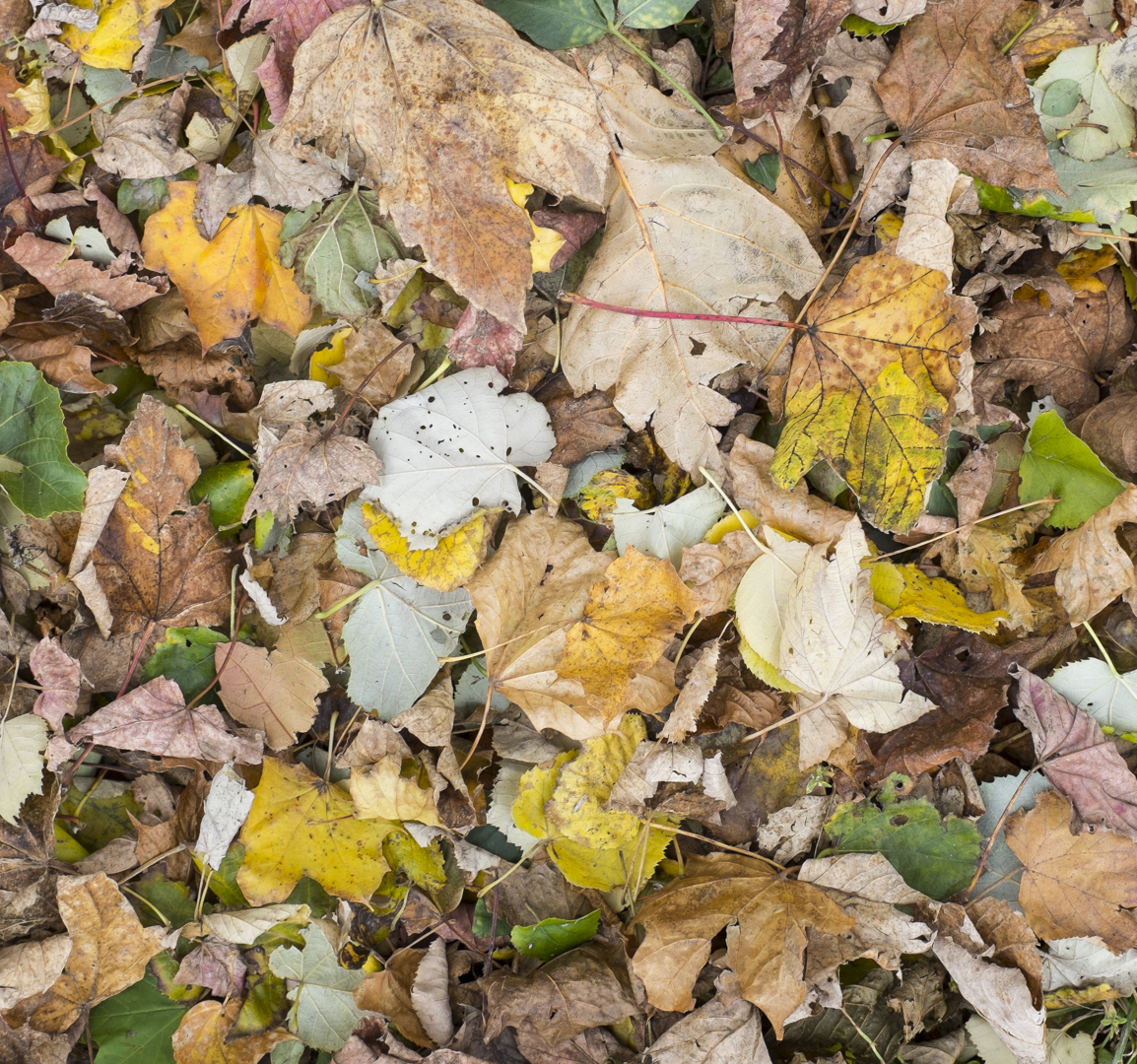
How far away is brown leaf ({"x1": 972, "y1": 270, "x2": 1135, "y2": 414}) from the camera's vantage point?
1.83 metres

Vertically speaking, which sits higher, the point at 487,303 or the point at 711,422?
the point at 487,303

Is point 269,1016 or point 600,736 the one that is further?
point 269,1016

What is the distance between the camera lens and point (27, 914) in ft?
6.21

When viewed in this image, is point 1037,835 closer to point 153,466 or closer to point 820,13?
point 820,13

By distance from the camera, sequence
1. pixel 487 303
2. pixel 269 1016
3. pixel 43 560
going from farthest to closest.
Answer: pixel 269 1016 → pixel 43 560 → pixel 487 303

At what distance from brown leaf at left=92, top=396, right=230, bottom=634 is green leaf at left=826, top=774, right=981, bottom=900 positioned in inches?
60.6

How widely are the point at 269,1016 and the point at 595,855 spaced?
3.02ft

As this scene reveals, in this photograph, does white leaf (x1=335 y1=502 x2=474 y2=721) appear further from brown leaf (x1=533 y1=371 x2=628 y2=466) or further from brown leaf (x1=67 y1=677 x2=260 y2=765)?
brown leaf (x1=533 y1=371 x2=628 y2=466)

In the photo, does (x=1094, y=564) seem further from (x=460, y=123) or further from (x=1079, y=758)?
(x=460, y=123)

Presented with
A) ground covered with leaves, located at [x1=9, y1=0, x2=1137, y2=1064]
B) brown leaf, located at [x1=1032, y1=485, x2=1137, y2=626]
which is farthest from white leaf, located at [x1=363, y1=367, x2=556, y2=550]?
brown leaf, located at [x1=1032, y1=485, x2=1137, y2=626]

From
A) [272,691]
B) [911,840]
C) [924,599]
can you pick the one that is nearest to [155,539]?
[272,691]

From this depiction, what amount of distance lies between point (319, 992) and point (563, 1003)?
1.98ft

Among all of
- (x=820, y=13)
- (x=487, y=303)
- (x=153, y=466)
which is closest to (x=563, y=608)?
(x=487, y=303)

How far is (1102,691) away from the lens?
1.80m
